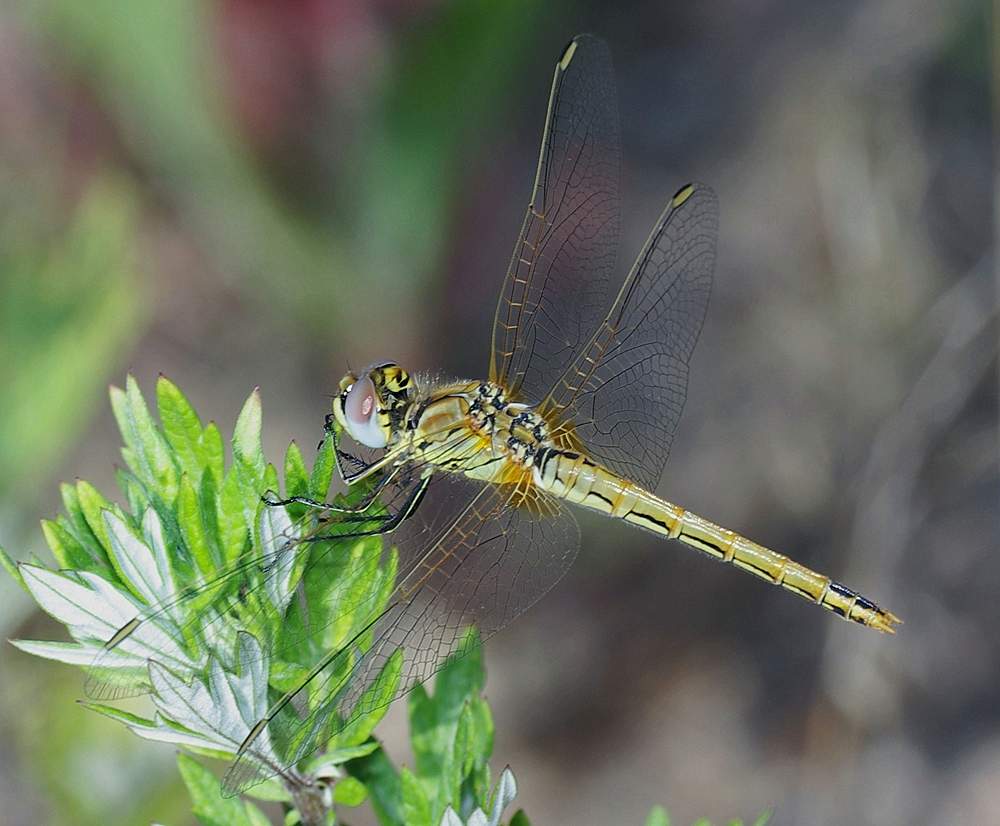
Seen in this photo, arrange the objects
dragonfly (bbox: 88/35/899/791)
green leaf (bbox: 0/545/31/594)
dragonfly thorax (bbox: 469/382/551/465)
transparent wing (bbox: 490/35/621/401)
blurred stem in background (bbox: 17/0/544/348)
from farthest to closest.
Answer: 1. blurred stem in background (bbox: 17/0/544/348)
2. transparent wing (bbox: 490/35/621/401)
3. dragonfly thorax (bbox: 469/382/551/465)
4. dragonfly (bbox: 88/35/899/791)
5. green leaf (bbox: 0/545/31/594)

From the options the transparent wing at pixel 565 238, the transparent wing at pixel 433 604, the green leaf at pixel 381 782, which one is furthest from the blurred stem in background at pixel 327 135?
the green leaf at pixel 381 782

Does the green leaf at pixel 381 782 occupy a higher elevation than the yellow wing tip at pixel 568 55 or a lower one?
lower

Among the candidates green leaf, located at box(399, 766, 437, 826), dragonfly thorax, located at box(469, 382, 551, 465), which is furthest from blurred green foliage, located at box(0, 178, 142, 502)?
green leaf, located at box(399, 766, 437, 826)

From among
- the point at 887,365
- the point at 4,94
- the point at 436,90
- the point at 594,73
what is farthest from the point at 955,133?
the point at 4,94

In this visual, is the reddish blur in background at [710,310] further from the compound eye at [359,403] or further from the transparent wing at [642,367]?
the transparent wing at [642,367]

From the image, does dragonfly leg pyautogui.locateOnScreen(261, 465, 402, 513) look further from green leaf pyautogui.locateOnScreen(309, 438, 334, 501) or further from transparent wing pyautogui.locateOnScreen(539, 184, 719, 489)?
transparent wing pyautogui.locateOnScreen(539, 184, 719, 489)

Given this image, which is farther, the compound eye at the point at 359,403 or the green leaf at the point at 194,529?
the compound eye at the point at 359,403

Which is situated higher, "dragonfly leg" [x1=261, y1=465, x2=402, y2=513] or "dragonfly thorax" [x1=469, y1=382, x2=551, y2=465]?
"dragonfly thorax" [x1=469, y1=382, x2=551, y2=465]

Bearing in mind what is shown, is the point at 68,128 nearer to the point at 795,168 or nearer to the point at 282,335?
the point at 282,335
